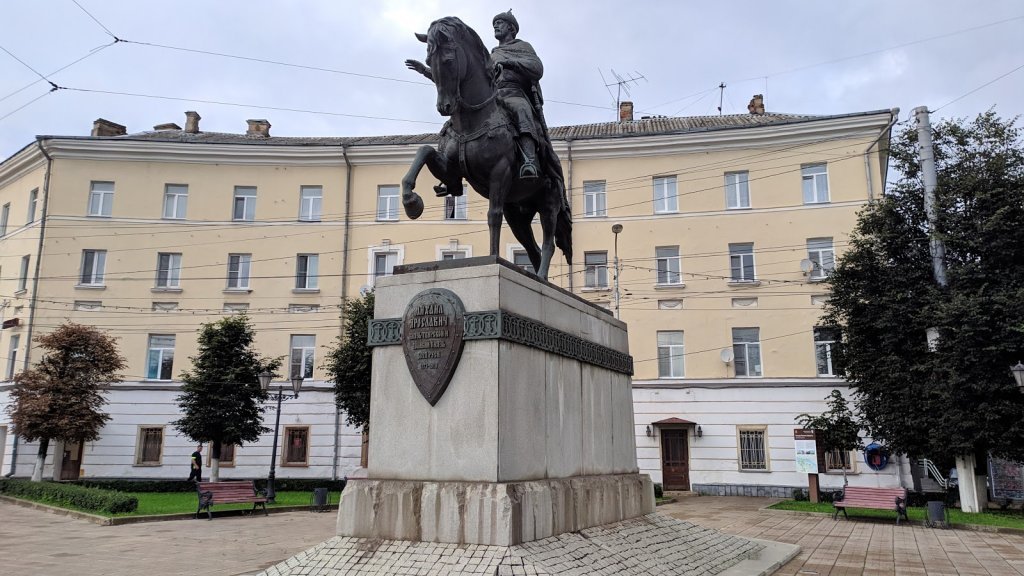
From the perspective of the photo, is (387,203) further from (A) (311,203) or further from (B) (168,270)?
(B) (168,270)

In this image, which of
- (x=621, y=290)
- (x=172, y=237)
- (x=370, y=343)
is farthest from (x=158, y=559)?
(x=172, y=237)

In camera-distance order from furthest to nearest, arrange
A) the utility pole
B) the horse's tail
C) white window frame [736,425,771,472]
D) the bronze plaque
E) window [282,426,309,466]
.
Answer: window [282,426,309,466] → white window frame [736,425,771,472] → the utility pole → the horse's tail → the bronze plaque

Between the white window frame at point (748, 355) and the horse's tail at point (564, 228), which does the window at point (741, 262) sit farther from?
the horse's tail at point (564, 228)

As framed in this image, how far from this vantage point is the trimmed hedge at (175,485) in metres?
26.0

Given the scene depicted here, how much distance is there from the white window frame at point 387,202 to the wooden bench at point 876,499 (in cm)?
2076

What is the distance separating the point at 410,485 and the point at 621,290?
24104mm

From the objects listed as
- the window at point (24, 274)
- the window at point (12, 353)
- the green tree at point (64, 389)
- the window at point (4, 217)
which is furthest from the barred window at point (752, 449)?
the window at point (4, 217)

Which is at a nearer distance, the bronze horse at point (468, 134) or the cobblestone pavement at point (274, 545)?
the bronze horse at point (468, 134)

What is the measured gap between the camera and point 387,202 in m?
32.4

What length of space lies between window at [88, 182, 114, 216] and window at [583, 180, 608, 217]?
20559 millimetres

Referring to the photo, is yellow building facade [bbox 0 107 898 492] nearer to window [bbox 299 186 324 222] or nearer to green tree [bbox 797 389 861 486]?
window [bbox 299 186 324 222]

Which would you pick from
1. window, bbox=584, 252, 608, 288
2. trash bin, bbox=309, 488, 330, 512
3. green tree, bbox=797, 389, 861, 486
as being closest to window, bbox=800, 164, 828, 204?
window, bbox=584, 252, 608, 288

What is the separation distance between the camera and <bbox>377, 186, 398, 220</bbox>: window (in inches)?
1266

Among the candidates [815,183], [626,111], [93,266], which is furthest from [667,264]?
[93,266]
